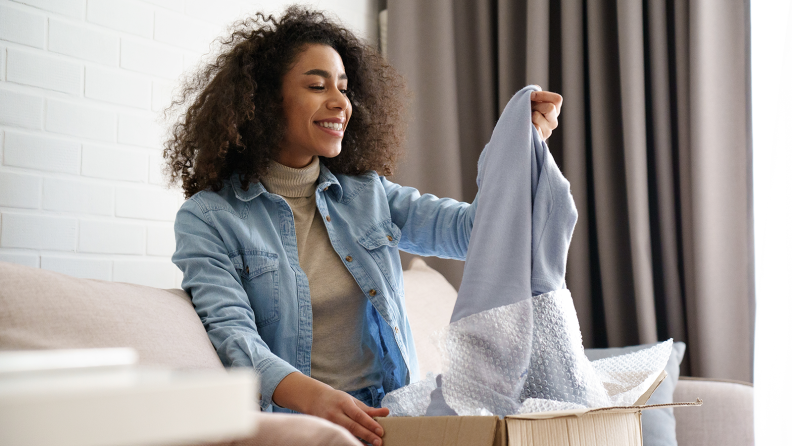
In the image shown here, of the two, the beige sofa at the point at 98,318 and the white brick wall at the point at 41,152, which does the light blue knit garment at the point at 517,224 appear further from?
the white brick wall at the point at 41,152

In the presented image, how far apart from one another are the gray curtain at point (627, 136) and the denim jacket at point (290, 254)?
29.4 inches

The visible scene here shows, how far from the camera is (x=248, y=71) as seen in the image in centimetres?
139

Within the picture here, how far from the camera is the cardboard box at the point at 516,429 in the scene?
0.71 meters

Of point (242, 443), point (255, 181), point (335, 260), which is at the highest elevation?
point (255, 181)

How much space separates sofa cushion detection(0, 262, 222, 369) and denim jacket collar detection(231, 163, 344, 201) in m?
0.33

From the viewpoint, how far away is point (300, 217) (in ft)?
4.39

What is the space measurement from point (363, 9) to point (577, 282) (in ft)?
4.05

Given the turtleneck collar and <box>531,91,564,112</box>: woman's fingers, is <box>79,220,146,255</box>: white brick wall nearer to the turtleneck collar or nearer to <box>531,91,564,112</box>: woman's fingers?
the turtleneck collar

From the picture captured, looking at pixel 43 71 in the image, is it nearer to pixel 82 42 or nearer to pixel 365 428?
pixel 82 42

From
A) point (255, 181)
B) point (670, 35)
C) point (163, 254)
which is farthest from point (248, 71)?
point (670, 35)

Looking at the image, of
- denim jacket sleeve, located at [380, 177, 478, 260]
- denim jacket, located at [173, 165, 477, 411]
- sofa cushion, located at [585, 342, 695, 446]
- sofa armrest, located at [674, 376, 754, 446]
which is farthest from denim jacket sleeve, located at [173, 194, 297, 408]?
sofa armrest, located at [674, 376, 754, 446]

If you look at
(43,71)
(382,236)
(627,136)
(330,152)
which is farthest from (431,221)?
(43,71)

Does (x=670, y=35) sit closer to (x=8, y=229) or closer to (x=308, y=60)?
(x=308, y=60)

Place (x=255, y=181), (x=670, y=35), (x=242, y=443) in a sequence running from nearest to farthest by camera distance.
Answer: (x=242, y=443) < (x=255, y=181) < (x=670, y=35)
